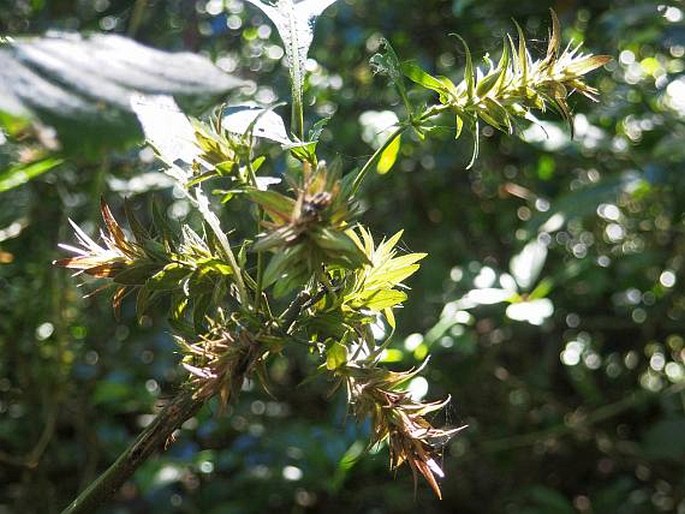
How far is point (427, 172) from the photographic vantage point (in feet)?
5.15

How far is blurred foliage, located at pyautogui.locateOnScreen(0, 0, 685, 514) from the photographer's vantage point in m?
1.26

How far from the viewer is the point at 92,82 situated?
34cm

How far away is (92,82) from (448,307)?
781mm

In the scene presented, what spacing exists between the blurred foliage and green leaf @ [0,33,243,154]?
0.74 meters

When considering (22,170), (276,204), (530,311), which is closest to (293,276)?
(276,204)

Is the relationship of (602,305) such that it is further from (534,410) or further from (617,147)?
(617,147)

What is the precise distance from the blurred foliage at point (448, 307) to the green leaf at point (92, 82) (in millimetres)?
738

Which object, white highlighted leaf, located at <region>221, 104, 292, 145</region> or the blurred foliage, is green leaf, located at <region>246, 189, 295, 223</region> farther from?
the blurred foliage

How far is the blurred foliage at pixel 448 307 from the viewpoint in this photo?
126cm

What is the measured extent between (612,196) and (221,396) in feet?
3.22

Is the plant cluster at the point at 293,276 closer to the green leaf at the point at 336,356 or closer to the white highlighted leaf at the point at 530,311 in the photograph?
the green leaf at the point at 336,356

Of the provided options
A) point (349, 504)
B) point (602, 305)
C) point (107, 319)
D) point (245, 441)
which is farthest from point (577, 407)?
point (107, 319)

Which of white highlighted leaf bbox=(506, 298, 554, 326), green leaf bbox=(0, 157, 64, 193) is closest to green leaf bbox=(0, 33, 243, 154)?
green leaf bbox=(0, 157, 64, 193)

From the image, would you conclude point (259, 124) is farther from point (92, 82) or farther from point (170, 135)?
point (92, 82)
